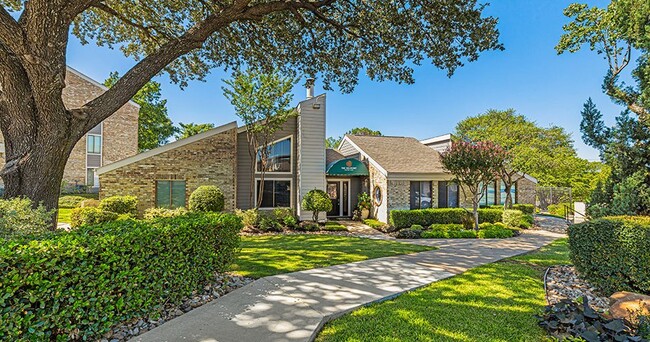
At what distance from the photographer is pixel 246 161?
17.3 metres

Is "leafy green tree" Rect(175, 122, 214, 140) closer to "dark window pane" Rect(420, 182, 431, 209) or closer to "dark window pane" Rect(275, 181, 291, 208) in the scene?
"dark window pane" Rect(275, 181, 291, 208)

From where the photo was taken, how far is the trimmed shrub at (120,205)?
552 inches

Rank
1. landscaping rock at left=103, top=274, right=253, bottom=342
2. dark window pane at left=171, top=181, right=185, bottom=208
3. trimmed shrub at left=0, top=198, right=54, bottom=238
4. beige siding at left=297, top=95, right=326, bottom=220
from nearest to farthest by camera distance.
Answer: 1. landscaping rock at left=103, top=274, right=253, bottom=342
2. trimmed shrub at left=0, top=198, right=54, bottom=238
3. dark window pane at left=171, top=181, right=185, bottom=208
4. beige siding at left=297, top=95, right=326, bottom=220

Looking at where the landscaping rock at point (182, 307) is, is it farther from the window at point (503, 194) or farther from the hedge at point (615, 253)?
the window at point (503, 194)

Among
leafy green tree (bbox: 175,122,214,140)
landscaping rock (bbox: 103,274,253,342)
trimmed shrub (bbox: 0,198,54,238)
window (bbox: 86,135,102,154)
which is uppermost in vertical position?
leafy green tree (bbox: 175,122,214,140)

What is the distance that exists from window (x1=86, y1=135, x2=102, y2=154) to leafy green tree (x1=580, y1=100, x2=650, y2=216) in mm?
33360

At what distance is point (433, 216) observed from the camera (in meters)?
17.2

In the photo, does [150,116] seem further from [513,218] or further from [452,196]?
[513,218]

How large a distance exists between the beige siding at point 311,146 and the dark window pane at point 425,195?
6.36 metres

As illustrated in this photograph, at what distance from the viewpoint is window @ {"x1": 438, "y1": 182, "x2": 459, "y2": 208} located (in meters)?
19.2

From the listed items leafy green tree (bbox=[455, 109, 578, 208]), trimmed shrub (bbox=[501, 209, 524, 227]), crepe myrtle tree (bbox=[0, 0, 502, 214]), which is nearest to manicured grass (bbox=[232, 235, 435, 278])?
crepe myrtle tree (bbox=[0, 0, 502, 214])

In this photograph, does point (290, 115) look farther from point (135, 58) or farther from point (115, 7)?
point (115, 7)

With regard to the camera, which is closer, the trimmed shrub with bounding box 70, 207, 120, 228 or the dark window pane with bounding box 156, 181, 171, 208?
the trimmed shrub with bounding box 70, 207, 120, 228

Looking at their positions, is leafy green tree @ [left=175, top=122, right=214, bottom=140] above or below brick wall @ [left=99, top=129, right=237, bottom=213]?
above
